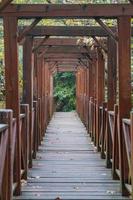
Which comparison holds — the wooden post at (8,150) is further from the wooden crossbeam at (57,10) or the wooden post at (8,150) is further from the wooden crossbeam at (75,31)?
the wooden crossbeam at (75,31)

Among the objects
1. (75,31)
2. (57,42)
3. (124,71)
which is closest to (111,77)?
(75,31)

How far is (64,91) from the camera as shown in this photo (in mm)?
39000

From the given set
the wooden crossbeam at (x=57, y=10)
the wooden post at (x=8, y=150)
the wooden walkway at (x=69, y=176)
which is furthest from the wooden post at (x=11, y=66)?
the wooden post at (x=8, y=150)

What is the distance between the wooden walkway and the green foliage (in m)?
25.3

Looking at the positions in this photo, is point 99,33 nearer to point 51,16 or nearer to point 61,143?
point 51,16

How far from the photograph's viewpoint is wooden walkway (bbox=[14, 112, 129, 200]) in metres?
7.07

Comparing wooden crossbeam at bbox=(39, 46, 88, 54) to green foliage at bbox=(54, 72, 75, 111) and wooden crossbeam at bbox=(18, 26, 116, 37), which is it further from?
green foliage at bbox=(54, 72, 75, 111)

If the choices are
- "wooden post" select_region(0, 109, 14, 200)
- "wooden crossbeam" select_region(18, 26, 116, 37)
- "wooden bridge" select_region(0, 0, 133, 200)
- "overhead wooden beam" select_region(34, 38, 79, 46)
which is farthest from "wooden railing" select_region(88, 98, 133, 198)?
"overhead wooden beam" select_region(34, 38, 79, 46)

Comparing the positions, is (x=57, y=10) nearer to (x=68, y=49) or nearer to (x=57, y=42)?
(x=57, y=42)

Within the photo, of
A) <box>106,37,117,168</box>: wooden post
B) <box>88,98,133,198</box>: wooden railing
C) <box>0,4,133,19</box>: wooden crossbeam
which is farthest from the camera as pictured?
<box>106,37,117,168</box>: wooden post

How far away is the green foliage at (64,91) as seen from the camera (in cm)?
3872

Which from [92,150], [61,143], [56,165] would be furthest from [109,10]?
[61,143]

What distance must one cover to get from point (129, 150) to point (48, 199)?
1150mm

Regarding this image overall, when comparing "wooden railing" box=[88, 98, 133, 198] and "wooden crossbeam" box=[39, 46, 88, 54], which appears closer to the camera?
"wooden railing" box=[88, 98, 133, 198]
